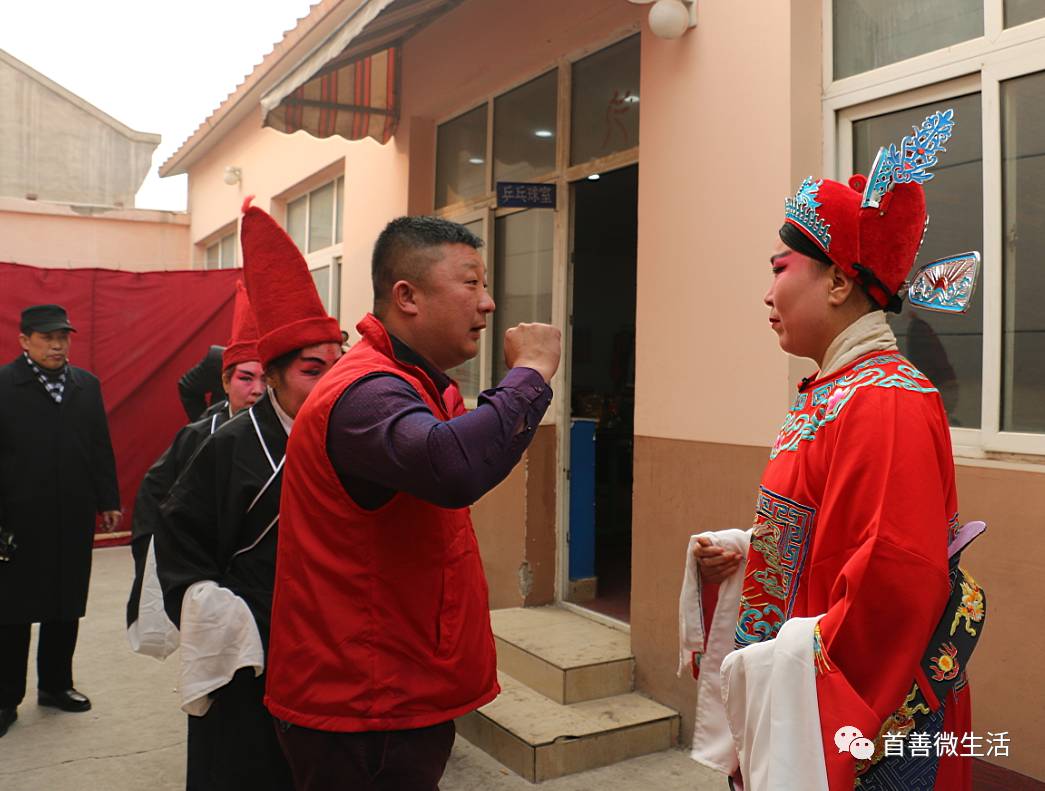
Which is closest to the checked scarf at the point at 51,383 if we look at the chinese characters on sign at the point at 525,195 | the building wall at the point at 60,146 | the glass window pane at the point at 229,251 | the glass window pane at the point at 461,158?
the chinese characters on sign at the point at 525,195

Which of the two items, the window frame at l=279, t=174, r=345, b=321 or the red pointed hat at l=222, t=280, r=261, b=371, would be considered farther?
the window frame at l=279, t=174, r=345, b=321

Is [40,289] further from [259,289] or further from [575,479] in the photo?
[259,289]

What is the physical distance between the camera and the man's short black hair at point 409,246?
191 centimetres

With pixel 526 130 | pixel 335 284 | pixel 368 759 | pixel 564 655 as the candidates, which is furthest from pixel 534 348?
pixel 335 284

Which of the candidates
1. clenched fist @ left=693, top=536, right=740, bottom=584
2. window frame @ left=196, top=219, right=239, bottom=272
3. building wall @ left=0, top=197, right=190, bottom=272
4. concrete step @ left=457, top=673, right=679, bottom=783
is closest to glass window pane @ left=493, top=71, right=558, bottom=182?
concrete step @ left=457, top=673, right=679, bottom=783

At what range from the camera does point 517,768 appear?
389 centimetres

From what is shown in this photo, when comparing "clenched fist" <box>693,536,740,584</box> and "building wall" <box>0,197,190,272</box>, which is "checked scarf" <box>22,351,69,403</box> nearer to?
"clenched fist" <box>693,536,740,584</box>

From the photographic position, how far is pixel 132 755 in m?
4.17

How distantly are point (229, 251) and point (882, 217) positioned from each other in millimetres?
12378

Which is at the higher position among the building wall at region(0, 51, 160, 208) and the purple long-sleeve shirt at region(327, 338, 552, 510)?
the building wall at region(0, 51, 160, 208)

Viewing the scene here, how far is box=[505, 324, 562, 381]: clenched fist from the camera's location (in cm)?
175

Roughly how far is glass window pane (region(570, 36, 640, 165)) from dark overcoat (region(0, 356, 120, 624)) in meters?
3.33

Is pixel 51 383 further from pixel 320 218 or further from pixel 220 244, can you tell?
pixel 220 244

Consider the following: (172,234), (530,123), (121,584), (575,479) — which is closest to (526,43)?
(530,123)
